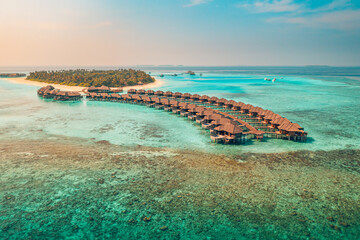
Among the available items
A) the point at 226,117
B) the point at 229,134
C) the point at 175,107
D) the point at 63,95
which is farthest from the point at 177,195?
the point at 63,95

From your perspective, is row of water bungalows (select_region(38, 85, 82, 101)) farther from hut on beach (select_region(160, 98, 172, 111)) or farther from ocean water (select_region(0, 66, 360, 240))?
ocean water (select_region(0, 66, 360, 240))

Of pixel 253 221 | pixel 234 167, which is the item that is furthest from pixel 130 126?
pixel 253 221

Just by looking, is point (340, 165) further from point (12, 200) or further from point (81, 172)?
point (12, 200)

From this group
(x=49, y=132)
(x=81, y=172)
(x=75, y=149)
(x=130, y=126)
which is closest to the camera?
(x=81, y=172)

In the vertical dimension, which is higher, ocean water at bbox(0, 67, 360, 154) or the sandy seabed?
ocean water at bbox(0, 67, 360, 154)

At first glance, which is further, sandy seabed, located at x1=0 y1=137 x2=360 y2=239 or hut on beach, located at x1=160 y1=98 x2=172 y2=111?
hut on beach, located at x1=160 y1=98 x2=172 y2=111

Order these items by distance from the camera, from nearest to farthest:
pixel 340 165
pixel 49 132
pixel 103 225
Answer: pixel 103 225
pixel 340 165
pixel 49 132

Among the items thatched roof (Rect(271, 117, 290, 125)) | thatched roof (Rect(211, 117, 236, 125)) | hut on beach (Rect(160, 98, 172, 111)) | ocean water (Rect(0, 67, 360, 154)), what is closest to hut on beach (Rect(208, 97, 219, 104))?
hut on beach (Rect(160, 98, 172, 111))

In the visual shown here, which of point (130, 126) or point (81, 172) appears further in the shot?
point (130, 126)
